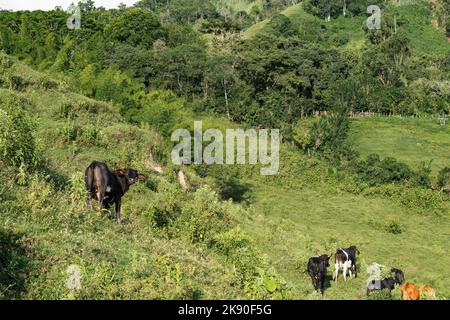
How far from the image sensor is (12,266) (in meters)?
7.04

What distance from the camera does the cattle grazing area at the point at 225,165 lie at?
340 inches

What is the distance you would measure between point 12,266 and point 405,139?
152ft

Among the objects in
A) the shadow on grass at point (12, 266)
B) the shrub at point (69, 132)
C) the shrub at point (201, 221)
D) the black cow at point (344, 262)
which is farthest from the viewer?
the shrub at point (69, 132)

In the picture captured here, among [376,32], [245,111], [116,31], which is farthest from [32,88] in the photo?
[376,32]

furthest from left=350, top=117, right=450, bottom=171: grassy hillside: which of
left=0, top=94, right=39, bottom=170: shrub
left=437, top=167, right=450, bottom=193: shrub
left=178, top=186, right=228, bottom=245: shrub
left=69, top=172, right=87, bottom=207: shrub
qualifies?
left=69, top=172, right=87, bottom=207: shrub

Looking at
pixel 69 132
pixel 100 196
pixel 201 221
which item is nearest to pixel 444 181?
pixel 69 132

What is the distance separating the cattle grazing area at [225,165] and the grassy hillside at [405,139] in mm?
263

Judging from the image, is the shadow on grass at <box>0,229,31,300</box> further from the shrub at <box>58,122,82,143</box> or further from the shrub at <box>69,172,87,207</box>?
the shrub at <box>58,122,82,143</box>

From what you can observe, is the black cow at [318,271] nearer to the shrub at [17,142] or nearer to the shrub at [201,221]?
the shrub at [201,221]

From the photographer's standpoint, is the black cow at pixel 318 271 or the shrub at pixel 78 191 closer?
the shrub at pixel 78 191

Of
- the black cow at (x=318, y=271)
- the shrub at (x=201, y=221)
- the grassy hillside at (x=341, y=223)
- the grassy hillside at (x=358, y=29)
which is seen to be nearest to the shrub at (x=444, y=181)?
the grassy hillside at (x=341, y=223)

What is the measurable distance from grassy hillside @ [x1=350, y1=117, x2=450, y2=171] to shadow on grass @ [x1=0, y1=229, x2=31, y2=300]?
39554 mm

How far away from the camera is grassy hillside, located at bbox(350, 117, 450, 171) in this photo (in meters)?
45.1

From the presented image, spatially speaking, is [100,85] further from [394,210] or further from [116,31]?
[116,31]
